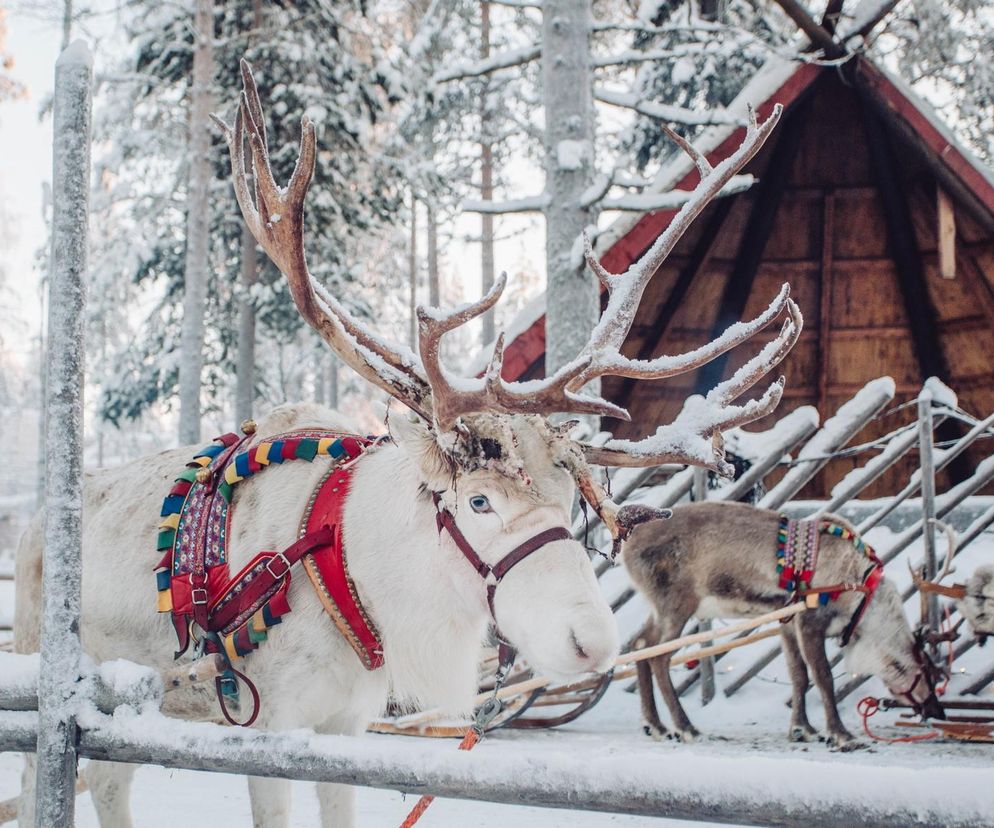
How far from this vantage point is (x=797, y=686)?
217 inches

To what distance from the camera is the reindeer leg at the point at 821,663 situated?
5.12 meters

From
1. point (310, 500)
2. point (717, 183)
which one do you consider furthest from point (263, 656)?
point (717, 183)

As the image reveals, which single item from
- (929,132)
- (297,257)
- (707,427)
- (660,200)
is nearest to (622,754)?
(707,427)

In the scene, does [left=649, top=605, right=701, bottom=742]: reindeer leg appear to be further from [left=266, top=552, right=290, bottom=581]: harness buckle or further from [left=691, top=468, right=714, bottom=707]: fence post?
[left=266, top=552, right=290, bottom=581]: harness buckle

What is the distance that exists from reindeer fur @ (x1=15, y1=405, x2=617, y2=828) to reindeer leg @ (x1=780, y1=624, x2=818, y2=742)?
10.8 ft

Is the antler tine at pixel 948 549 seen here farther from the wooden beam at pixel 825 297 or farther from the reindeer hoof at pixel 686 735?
the wooden beam at pixel 825 297

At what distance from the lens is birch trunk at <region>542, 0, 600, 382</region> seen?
261 inches

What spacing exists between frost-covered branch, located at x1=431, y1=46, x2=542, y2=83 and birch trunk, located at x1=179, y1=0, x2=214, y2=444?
4614 mm

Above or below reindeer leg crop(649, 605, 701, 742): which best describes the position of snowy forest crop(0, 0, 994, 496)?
above

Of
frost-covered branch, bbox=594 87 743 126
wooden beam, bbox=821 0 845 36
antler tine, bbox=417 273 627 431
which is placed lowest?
antler tine, bbox=417 273 627 431

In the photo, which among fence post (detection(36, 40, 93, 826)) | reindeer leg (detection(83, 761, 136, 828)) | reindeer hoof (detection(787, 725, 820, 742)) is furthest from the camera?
reindeer hoof (detection(787, 725, 820, 742))

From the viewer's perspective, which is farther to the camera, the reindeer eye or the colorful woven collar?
the colorful woven collar

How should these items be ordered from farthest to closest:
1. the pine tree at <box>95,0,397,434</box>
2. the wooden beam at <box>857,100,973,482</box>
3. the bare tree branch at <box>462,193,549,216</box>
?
the pine tree at <box>95,0,397,434</box>, the wooden beam at <box>857,100,973,482</box>, the bare tree branch at <box>462,193,549,216</box>

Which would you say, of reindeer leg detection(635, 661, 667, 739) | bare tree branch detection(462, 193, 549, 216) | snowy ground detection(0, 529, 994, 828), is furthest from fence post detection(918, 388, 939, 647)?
bare tree branch detection(462, 193, 549, 216)
